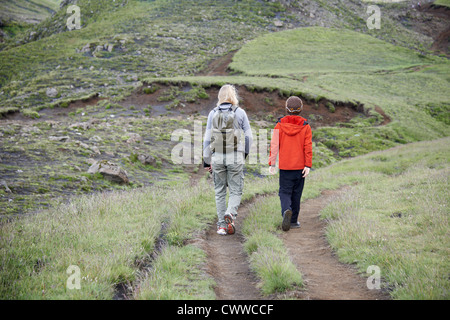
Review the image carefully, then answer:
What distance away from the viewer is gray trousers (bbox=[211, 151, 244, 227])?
23.2 ft

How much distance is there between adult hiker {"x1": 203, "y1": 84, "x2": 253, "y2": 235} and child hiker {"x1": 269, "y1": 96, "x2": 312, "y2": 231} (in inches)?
30.2

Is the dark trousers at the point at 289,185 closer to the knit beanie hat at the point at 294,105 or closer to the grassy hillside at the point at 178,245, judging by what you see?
the grassy hillside at the point at 178,245

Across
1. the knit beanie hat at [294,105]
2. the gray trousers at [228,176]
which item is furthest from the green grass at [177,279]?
the knit beanie hat at [294,105]

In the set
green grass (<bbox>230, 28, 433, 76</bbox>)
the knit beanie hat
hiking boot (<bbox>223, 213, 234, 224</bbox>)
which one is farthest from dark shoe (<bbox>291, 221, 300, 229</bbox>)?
green grass (<bbox>230, 28, 433, 76</bbox>)

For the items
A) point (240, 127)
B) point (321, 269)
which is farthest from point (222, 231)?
point (321, 269)

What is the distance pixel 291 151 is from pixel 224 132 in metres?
1.60

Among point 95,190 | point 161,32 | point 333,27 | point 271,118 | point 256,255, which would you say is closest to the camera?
point 256,255

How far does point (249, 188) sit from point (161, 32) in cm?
4536

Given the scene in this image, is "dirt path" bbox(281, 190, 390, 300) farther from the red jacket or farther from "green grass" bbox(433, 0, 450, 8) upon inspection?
"green grass" bbox(433, 0, 450, 8)

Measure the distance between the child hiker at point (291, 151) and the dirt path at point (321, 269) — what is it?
0.55 metres

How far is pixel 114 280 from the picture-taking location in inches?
179

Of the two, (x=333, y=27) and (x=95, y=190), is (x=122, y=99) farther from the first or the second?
(x=333, y=27)

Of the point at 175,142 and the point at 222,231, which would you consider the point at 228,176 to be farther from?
the point at 175,142
